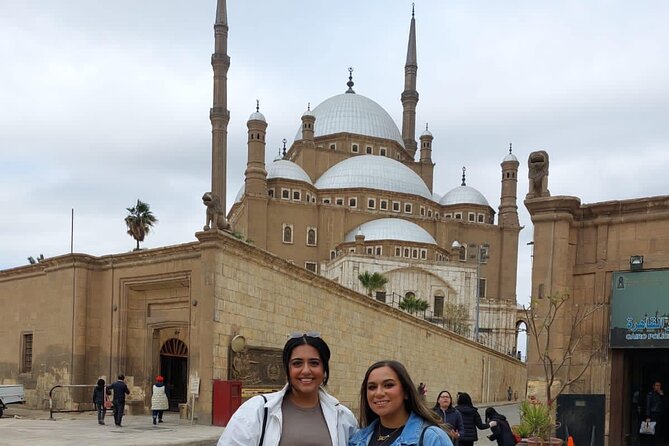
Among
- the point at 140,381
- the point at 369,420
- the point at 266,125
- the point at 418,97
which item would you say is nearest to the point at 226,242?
the point at 140,381

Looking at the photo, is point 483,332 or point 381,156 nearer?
point 483,332

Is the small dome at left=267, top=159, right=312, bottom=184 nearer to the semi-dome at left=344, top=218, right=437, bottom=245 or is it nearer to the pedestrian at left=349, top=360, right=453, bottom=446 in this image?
the semi-dome at left=344, top=218, right=437, bottom=245

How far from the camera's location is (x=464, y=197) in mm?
66125

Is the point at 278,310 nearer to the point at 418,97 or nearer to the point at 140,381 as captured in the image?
the point at 140,381

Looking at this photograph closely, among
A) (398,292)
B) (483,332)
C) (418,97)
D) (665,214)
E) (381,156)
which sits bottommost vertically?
(483,332)

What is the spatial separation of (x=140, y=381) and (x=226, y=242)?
5256 millimetres

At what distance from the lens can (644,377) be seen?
11.8 m

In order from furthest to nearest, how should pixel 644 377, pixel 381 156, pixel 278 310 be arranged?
pixel 381 156 < pixel 278 310 < pixel 644 377

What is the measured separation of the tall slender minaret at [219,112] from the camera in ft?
168

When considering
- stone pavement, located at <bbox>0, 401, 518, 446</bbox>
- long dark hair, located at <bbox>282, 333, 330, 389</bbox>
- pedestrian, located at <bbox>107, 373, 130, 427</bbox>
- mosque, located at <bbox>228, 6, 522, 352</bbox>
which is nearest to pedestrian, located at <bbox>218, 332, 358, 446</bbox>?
long dark hair, located at <bbox>282, 333, 330, 389</bbox>

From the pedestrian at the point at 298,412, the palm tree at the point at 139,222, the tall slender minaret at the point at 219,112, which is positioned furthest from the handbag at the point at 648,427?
the tall slender minaret at the point at 219,112

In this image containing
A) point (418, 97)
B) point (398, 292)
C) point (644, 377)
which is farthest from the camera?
point (418, 97)

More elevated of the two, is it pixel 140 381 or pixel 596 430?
pixel 596 430

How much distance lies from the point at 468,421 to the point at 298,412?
5.82m
